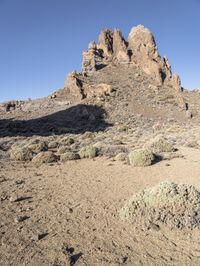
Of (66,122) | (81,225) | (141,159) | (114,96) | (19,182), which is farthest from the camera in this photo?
(114,96)

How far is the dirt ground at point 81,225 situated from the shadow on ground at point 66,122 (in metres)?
30.7

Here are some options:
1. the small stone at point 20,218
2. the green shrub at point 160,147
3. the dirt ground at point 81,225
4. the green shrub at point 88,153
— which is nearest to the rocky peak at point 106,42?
the green shrub at point 160,147

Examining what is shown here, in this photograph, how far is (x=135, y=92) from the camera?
60812 millimetres

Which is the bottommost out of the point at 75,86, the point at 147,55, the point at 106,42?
the point at 75,86

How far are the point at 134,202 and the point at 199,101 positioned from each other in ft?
185

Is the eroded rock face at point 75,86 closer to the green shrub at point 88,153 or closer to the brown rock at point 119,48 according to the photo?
the brown rock at point 119,48

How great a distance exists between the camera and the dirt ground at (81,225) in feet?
19.6

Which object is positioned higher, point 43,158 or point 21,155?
point 21,155

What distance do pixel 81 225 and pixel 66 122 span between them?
141 ft

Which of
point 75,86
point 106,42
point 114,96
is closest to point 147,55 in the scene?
point 106,42

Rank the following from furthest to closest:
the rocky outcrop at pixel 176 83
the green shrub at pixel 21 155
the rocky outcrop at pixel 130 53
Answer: the rocky outcrop at pixel 130 53 → the rocky outcrop at pixel 176 83 → the green shrub at pixel 21 155

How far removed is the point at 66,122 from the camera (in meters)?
49.9

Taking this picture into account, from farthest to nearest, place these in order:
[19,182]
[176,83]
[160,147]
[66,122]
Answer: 1. [176,83]
2. [66,122]
3. [160,147]
4. [19,182]

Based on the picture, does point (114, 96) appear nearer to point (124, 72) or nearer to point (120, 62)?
point (124, 72)
